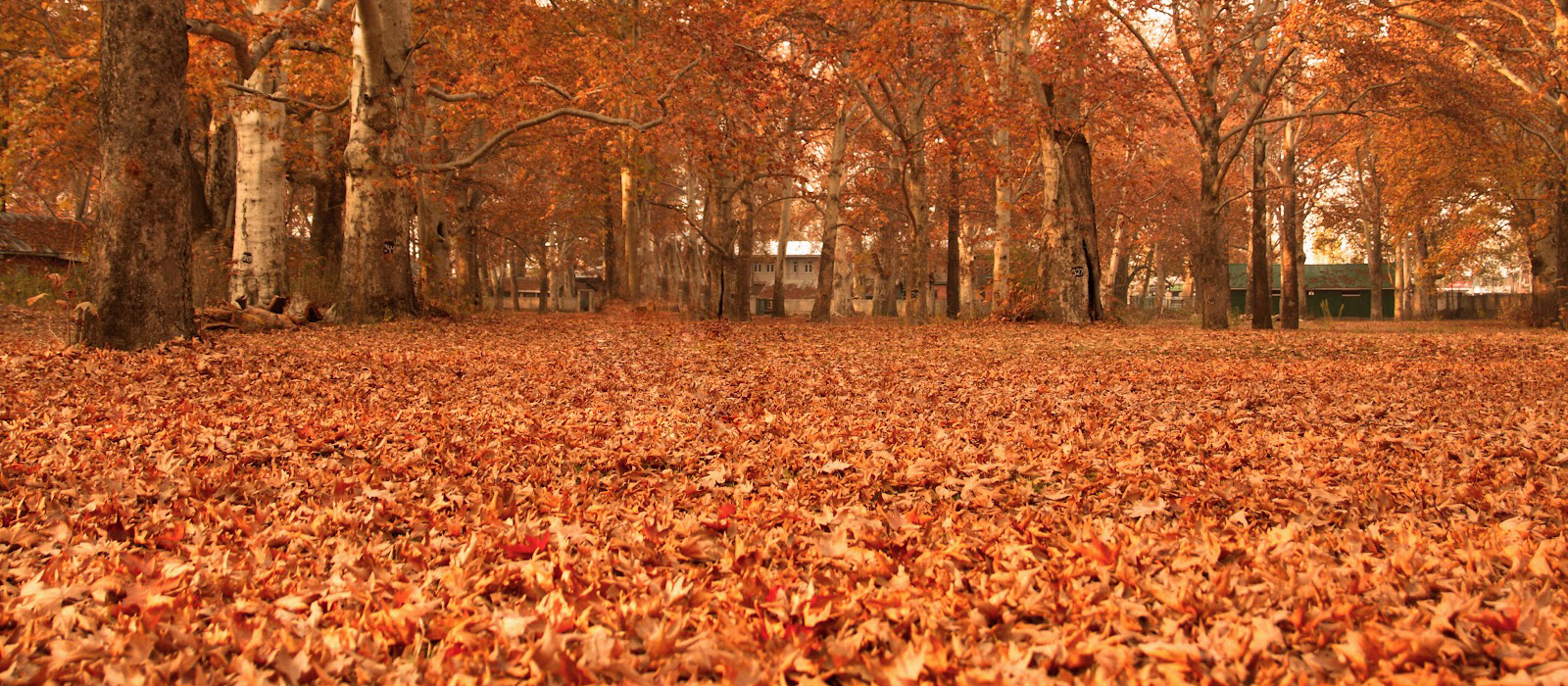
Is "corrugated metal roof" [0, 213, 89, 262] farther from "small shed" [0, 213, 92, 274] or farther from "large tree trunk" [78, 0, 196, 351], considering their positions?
"large tree trunk" [78, 0, 196, 351]

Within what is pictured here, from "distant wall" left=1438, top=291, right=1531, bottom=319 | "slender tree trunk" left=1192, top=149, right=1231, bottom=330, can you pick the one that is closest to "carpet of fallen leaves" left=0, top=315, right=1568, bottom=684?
"slender tree trunk" left=1192, top=149, right=1231, bottom=330

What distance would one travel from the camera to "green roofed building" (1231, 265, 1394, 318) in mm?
55062

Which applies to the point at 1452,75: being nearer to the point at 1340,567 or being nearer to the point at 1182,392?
the point at 1182,392

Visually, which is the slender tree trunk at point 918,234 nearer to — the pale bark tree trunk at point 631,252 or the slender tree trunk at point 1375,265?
the pale bark tree trunk at point 631,252

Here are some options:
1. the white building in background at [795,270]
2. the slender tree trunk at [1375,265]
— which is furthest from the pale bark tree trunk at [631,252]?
the white building in background at [795,270]

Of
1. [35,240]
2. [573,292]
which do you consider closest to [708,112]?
[35,240]

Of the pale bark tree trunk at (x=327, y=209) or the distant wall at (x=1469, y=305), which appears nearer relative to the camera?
the pale bark tree trunk at (x=327, y=209)

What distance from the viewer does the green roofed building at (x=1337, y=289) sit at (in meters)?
55.1

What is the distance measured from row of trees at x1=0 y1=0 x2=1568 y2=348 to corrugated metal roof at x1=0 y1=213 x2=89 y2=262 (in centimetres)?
629

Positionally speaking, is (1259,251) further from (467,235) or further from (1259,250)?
(467,235)

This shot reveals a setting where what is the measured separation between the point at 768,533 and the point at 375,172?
42.5 ft

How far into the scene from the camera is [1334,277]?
183 feet

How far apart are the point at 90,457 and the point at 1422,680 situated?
4884 mm

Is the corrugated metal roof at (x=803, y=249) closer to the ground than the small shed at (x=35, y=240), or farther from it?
farther from it
